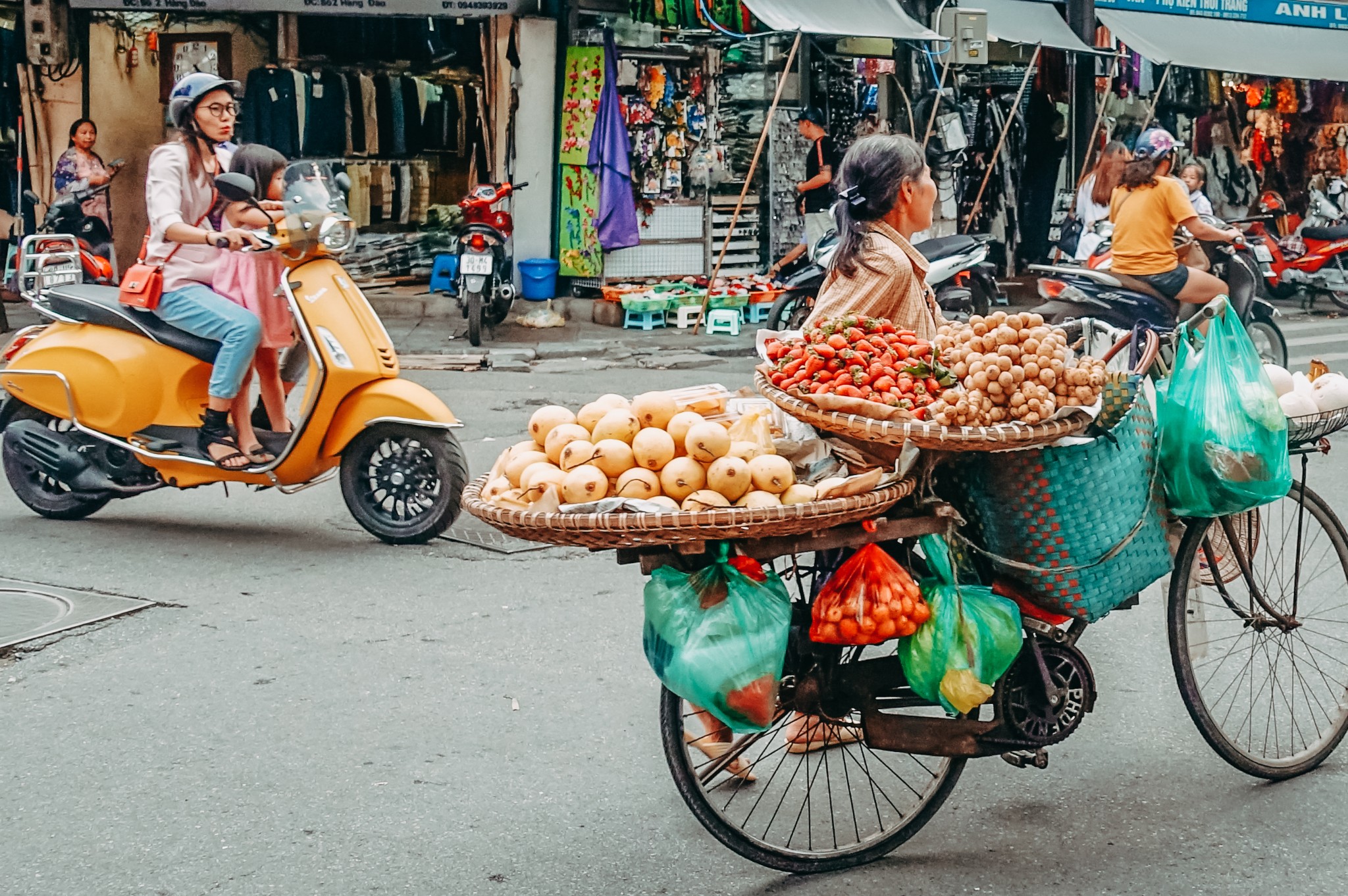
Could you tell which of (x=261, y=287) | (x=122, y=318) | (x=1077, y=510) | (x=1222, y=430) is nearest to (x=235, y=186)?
(x=261, y=287)

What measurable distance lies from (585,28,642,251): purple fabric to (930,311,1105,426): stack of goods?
1040 cm

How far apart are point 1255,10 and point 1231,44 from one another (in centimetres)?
156

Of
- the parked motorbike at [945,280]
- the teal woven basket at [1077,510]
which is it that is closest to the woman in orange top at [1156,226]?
the parked motorbike at [945,280]

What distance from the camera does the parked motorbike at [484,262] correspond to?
12.1 metres

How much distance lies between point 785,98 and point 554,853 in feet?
39.8

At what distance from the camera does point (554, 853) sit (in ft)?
11.7

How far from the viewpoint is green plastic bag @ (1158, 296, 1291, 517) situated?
11.6 feet

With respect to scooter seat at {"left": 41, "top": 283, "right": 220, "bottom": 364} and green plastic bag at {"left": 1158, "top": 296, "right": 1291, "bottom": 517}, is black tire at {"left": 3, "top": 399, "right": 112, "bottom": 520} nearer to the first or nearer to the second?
scooter seat at {"left": 41, "top": 283, "right": 220, "bottom": 364}

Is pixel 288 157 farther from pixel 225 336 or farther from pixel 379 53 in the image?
pixel 225 336

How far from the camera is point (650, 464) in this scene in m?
3.31

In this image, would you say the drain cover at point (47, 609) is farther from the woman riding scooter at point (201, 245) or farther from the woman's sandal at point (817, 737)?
the woman's sandal at point (817, 737)

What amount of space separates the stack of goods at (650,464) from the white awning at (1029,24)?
1216cm

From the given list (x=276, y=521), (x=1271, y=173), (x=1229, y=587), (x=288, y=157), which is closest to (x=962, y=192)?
(x=1271, y=173)

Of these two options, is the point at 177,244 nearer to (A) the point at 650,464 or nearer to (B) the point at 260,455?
(B) the point at 260,455
